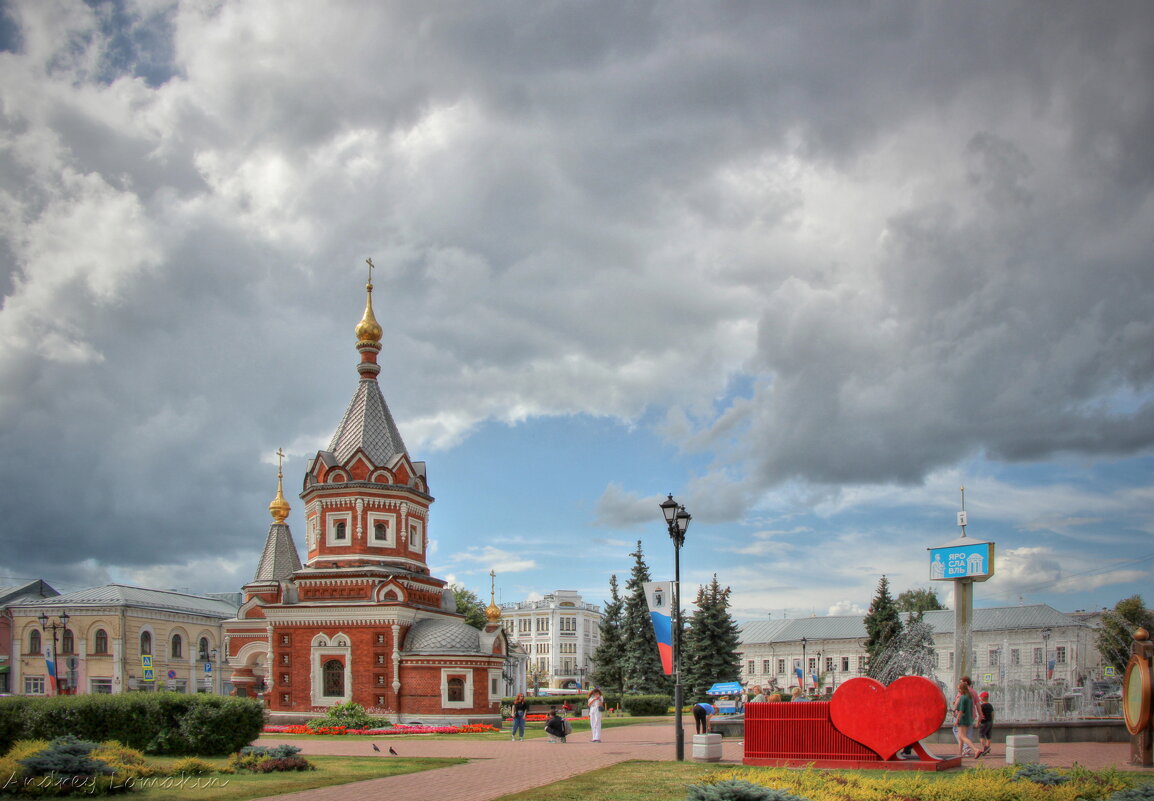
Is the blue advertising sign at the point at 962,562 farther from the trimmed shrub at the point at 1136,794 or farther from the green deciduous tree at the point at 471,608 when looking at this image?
the green deciduous tree at the point at 471,608

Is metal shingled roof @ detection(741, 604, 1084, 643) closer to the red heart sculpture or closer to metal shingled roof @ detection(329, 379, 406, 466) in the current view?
metal shingled roof @ detection(329, 379, 406, 466)

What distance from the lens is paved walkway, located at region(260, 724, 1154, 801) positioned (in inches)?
615

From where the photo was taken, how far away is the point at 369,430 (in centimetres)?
4588

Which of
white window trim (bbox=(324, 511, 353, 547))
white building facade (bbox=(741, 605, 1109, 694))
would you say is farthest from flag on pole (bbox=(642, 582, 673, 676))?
white building facade (bbox=(741, 605, 1109, 694))

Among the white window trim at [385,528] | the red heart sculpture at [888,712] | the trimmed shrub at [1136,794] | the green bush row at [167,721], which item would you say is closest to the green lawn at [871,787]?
the trimmed shrub at [1136,794]

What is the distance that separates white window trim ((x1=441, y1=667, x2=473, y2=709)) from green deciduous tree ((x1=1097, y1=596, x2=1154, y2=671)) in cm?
4770

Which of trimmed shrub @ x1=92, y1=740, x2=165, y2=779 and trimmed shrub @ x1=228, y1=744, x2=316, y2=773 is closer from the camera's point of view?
trimmed shrub @ x1=92, y1=740, x2=165, y2=779

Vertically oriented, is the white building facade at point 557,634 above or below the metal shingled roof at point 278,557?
below

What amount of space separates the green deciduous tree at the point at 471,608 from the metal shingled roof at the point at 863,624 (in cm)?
2381

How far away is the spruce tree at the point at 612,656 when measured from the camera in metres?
60.3

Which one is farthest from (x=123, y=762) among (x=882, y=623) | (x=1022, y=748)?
(x=882, y=623)

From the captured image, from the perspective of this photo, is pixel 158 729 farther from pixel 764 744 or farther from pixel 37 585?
pixel 37 585

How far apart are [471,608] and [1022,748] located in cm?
7187

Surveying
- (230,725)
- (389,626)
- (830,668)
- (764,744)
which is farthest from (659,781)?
(830,668)
